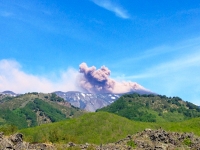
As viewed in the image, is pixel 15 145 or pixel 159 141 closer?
pixel 15 145

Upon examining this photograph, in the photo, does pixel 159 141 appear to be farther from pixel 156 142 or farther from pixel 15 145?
pixel 15 145

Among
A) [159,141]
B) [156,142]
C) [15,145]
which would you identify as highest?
[159,141]

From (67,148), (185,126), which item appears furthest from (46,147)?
(185,126)

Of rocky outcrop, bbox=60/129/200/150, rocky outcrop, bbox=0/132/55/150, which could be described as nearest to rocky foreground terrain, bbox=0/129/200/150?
rocky outcrop, bbox=60/129/200/150

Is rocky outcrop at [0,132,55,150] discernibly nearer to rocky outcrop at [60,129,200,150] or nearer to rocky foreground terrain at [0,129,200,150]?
rocky foreground terrain at [0,129,200,150]

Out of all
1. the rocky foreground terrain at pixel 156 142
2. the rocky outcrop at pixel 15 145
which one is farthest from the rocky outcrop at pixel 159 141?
the rocky outcrop at pixel 15 145

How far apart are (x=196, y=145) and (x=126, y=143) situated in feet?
67.4

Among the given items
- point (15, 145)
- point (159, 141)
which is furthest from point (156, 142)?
point (15, 145)

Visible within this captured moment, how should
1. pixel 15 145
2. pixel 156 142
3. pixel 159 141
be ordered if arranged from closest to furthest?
pixel 15 145
pixel 156 142
pixel 159 141

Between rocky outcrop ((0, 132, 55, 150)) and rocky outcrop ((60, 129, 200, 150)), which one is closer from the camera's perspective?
rocky outcrop ((0, 132, 55, 150))

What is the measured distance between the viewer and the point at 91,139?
197m

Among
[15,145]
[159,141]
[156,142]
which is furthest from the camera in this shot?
[159,141]

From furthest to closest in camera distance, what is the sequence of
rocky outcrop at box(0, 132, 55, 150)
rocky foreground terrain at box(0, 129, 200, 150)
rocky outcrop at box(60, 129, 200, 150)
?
1. rocky outcrop at box(60, 129, 200, 150)
2. rocky foreground terrain at box(0, 129, 200, 150)
3. rocky outcrop at box(0, 132, 55, 150)

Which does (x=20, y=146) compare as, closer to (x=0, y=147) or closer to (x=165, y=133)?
(x=0, y=147)
